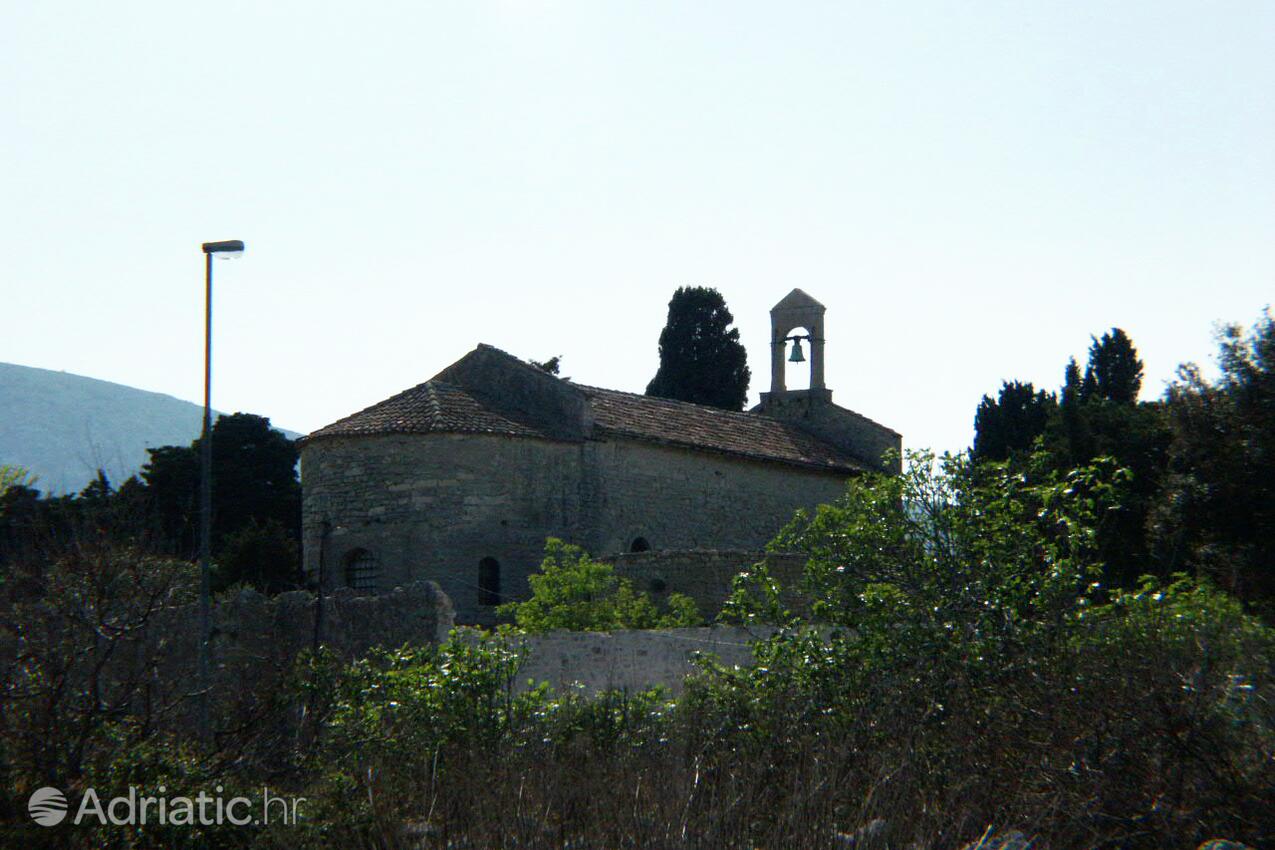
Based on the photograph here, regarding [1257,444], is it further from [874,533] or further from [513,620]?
[513,620]

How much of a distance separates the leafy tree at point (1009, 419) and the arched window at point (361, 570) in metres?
18.8

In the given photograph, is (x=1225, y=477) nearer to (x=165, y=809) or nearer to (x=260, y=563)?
(x=165, y=809)

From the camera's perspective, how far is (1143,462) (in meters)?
28.0

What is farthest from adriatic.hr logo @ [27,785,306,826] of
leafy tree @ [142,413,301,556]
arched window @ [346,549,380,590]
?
leafy tree @ [142,413,301,556]

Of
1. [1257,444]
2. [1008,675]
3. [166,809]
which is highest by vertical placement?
[1257,444]

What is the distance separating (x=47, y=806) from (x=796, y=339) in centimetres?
2527

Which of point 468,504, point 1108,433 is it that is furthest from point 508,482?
point 1108,433

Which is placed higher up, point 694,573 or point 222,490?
point 222,490

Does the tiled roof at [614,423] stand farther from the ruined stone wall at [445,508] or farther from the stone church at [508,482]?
the ruined stone wall at [445,508]

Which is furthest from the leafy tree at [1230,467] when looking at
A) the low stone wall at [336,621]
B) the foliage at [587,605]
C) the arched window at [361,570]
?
the arched window at [361,570]

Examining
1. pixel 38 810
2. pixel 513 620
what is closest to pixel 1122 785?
pixel 38 810

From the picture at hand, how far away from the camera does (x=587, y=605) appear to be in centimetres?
1808

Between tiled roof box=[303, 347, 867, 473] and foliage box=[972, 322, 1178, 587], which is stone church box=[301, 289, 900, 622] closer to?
tiled roof box=[303, 347, 867, 473]

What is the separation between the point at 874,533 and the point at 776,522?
1594 centimetres
